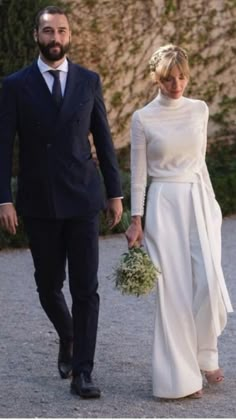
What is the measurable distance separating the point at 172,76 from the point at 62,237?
98 cm

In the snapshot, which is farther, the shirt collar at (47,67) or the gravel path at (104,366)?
the shirt collar at (47,67)

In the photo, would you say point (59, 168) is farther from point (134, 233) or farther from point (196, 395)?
point (196, 395)

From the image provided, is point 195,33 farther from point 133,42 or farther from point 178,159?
point 178,159

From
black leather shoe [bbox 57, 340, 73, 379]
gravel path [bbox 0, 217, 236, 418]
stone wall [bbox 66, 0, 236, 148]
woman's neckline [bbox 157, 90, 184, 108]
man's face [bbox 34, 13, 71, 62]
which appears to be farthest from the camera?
stone wall [bbox 66, 0, 236, 148]

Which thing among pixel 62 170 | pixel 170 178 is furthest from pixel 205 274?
pixel 62 170

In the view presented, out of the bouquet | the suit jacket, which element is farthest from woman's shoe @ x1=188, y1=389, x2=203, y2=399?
the suit jacket

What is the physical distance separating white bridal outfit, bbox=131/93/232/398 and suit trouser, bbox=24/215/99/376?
30cm

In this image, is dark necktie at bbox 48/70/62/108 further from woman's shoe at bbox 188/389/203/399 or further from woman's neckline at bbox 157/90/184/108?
woman's shoe at bbox 188/389/203/399

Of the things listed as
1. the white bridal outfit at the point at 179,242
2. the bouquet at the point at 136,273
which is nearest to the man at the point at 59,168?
the bouquet at the point at 136,273

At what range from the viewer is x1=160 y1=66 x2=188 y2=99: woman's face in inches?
210

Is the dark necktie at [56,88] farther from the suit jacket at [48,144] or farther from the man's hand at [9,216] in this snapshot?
the man's hand at [9,216]

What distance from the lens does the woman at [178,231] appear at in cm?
534

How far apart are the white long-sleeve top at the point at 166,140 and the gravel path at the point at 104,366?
3.10 ft

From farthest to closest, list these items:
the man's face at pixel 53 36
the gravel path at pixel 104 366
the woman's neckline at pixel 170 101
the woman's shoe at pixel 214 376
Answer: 1. the woman's shoe at pixel 214 376
2. the woman's neckline at pixel 170 101
3. the man's face at pixel 53 36
4. the gravel path at pixel 104 366
